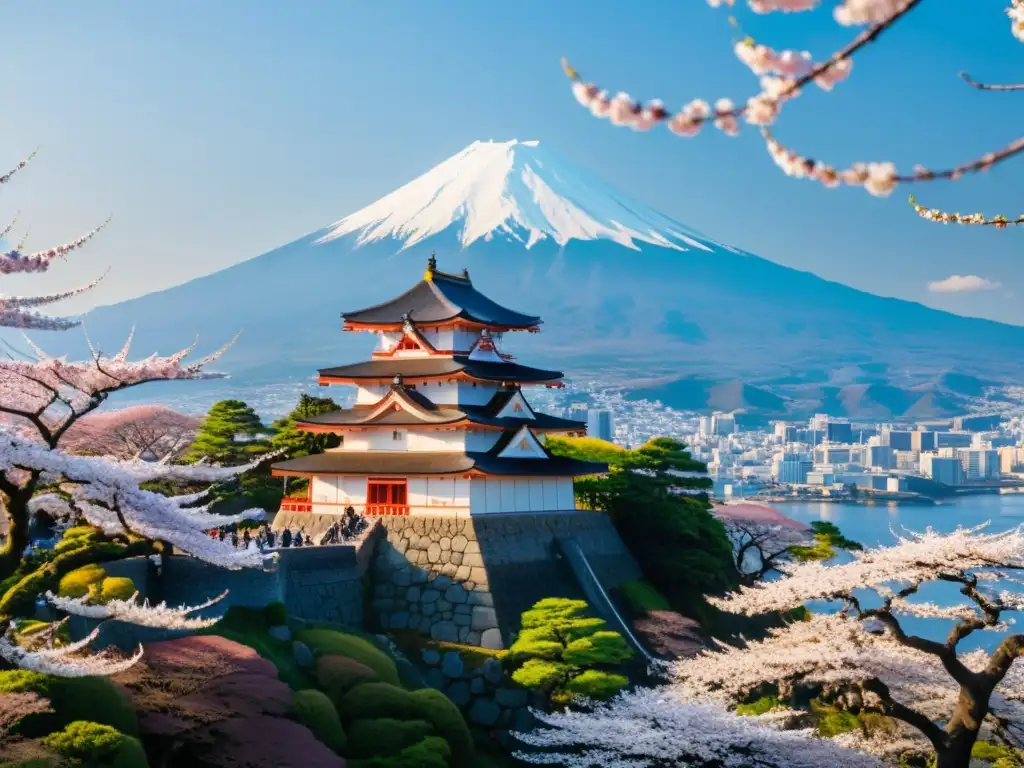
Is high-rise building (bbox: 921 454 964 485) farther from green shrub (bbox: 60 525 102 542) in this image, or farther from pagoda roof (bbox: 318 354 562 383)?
green shrub (bbox: 60 525 102 542)

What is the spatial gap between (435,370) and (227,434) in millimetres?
10232

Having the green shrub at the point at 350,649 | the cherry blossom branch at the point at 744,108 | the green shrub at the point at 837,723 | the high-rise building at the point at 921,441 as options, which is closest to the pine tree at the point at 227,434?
the green shrub at the point at 350,649

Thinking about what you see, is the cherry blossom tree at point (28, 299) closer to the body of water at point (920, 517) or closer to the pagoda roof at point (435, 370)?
the pagoda roof at point (435, 370)

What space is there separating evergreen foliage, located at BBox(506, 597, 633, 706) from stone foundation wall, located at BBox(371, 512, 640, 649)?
1.36 meters

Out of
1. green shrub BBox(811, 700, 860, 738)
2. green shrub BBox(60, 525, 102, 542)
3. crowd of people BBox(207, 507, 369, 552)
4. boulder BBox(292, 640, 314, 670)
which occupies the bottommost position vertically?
green shrub BBox(811, 700, 860, 738)

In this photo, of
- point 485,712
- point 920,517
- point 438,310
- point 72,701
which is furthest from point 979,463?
point 72,701

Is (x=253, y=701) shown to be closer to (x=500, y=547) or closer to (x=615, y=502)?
(x=500, y=547)

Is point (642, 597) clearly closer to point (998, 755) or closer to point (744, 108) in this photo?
point (998, 755)

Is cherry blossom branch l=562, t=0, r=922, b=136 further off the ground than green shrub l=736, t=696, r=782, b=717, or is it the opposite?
cherry blossom branch l=562, t=0, r=922, b=136

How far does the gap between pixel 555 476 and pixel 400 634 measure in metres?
6.67

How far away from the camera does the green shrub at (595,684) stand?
25812mm

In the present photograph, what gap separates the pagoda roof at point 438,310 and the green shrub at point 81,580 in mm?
13681

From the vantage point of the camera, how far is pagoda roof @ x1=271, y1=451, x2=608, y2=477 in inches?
1211

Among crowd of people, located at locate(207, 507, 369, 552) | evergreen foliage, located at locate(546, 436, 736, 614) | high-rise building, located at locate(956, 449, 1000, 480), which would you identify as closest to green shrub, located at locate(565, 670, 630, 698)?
crowd of people, located at locate(207, 507, 369, 552)
